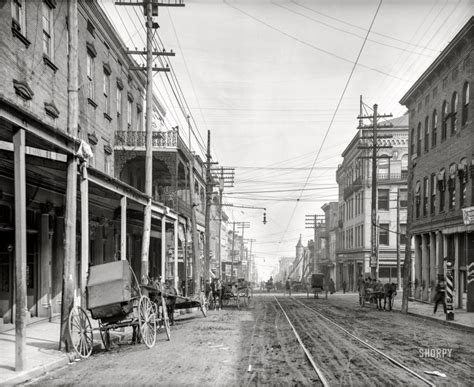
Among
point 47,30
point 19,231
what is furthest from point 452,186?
point 19,231

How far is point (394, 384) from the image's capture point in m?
7.89

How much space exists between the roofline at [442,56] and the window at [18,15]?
16.6 meters

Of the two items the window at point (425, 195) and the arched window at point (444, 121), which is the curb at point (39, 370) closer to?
the arched window at point (444, 121)

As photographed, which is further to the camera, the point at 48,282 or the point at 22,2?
the point at 48,282

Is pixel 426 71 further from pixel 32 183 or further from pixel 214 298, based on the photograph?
pixel 32 183

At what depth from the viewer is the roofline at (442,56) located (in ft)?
74.3

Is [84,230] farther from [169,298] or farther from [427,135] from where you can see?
[427,135]

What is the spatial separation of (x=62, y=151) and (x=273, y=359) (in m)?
5.75

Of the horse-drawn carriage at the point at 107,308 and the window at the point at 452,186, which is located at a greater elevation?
the window at the point at 452,186

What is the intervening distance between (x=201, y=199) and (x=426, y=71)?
103ft

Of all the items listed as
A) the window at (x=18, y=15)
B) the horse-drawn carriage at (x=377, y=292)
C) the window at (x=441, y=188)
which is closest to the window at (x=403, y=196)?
the window at (x=441, y=188)

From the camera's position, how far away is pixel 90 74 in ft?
67.2

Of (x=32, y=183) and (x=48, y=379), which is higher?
(x=32, y=183)

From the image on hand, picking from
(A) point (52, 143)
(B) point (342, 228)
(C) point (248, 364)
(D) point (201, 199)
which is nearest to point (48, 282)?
(A) point (52, 143)
